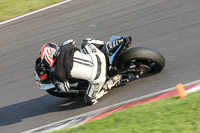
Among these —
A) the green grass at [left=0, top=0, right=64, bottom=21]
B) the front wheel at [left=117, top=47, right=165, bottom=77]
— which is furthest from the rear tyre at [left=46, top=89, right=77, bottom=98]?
the green grass at [left=0, top=0, right=64, bottom=21]

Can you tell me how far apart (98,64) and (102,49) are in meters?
0.41

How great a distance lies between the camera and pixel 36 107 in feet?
23.9

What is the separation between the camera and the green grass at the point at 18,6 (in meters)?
12.9

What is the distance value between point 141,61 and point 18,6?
8.16m

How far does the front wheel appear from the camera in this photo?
→ 6.30m

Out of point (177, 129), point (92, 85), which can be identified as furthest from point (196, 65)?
point (177, 129)

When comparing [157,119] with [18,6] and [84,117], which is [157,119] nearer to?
[84,117]

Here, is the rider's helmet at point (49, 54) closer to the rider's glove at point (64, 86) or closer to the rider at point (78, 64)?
the rider at point (78, 64)

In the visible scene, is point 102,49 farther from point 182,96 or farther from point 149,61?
point 182,96

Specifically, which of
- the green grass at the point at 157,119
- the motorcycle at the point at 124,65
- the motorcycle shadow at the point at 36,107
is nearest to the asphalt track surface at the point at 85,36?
the motorcycle shadow at the point at 36,107

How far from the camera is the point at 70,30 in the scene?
34.4ft

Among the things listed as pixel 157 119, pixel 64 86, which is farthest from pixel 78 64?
pixel 157 119

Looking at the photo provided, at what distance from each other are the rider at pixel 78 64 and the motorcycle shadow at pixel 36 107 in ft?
A: 1.63

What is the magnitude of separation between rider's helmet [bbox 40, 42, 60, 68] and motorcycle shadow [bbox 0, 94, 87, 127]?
3.72ft
